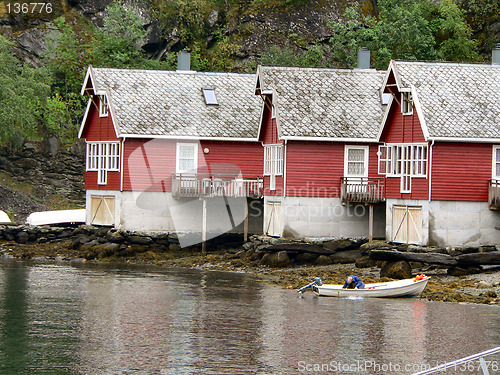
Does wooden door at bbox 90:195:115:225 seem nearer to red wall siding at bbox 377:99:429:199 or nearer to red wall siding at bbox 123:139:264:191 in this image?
red wall siding at bbox 123:139:264:191

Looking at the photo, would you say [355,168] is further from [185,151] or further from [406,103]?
[185,151]

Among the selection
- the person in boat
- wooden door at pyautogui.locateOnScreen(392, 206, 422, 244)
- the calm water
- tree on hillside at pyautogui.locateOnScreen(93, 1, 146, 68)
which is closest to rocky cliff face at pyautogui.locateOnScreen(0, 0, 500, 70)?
tree on hillside at pyautogui.locateOnScreen(93, 1, 146, 68)

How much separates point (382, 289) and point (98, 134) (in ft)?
75.7

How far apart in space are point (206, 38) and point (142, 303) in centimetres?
4510

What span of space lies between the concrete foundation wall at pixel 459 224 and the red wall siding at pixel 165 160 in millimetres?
12861

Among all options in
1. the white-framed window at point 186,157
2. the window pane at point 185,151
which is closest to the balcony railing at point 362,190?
the white-framed window at point 186,157

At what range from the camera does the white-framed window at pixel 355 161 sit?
145ft

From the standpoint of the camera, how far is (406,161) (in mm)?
40375

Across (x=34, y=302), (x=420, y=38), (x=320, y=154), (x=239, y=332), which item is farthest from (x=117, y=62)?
(x=239, y=332)

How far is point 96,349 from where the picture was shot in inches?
898

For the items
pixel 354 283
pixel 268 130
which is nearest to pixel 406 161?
pixel 268 130

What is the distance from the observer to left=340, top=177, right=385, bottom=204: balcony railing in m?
42.7

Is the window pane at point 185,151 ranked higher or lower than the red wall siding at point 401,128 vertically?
lower

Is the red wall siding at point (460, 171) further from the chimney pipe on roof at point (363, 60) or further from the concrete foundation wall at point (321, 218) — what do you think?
the chimney pipe on roof at point (363, 60)
